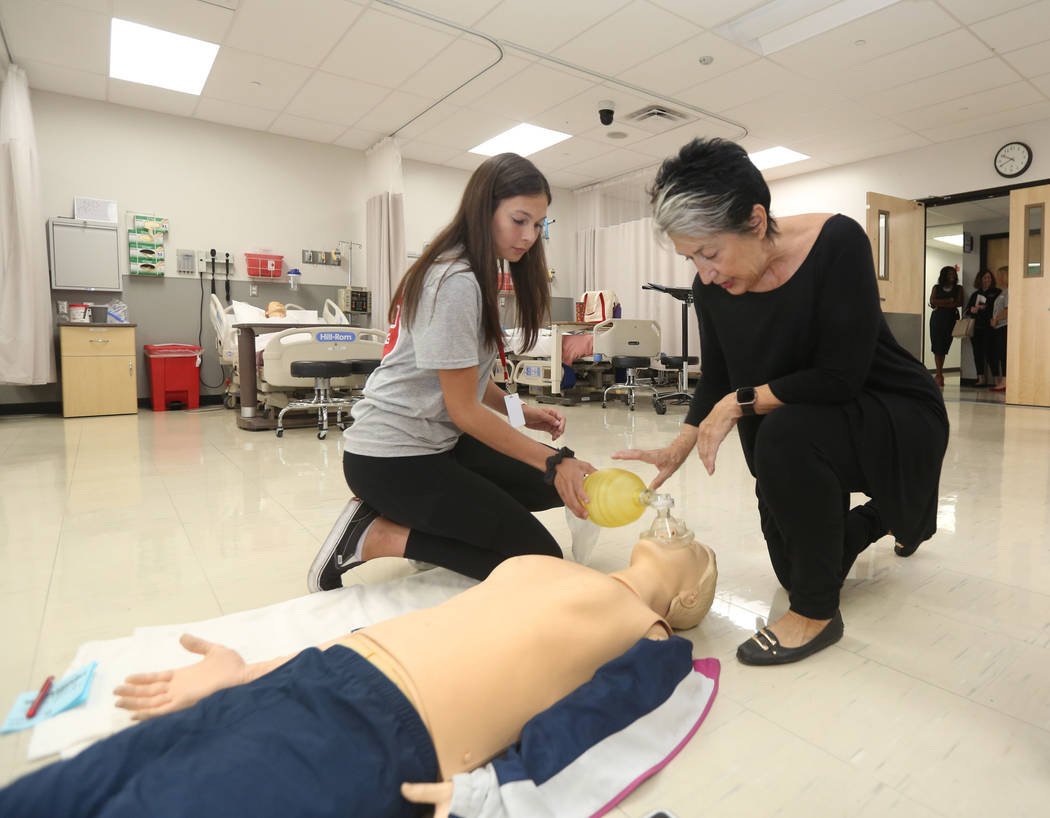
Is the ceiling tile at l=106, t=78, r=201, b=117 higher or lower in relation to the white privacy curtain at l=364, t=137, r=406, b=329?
higher

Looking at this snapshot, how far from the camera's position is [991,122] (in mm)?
6094

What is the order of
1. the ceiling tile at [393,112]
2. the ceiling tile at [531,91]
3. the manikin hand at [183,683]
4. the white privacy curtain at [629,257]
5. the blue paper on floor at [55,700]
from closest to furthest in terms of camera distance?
the manikin hand at [183,683] < the blue paper on floor at [55,700] < the ceiling tile at [531,91] < the ceiling tile at [393,112] < the white privacy curtain at [629,257]

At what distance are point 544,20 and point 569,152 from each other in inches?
118

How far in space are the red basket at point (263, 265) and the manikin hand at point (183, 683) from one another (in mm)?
Result: 6271

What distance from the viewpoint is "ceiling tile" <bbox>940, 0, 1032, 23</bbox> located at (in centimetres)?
397

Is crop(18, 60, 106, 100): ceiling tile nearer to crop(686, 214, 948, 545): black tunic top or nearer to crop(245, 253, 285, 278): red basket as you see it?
crop(245, 253, 285, 278): red basket

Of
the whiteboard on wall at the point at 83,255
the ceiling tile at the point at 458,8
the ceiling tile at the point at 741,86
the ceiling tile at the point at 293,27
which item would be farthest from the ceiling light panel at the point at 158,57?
the ceiling tile at the point at 741,86

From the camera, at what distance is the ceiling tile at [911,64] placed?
450cm

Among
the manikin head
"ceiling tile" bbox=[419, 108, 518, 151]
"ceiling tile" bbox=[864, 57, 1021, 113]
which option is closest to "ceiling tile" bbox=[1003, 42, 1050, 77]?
"ceiling tile" bbox=[864, 57, 1021, 113]

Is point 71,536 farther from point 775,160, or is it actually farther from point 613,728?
point 775,160

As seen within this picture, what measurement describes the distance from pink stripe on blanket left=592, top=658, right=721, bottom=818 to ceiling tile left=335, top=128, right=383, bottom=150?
21.4 ft

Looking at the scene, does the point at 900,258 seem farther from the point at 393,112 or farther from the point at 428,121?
the point at 393,112

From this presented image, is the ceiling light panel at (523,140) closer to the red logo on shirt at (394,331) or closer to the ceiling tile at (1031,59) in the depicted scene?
the ceiling tile at (1031,59)

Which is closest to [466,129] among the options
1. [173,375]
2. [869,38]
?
[869,38]
